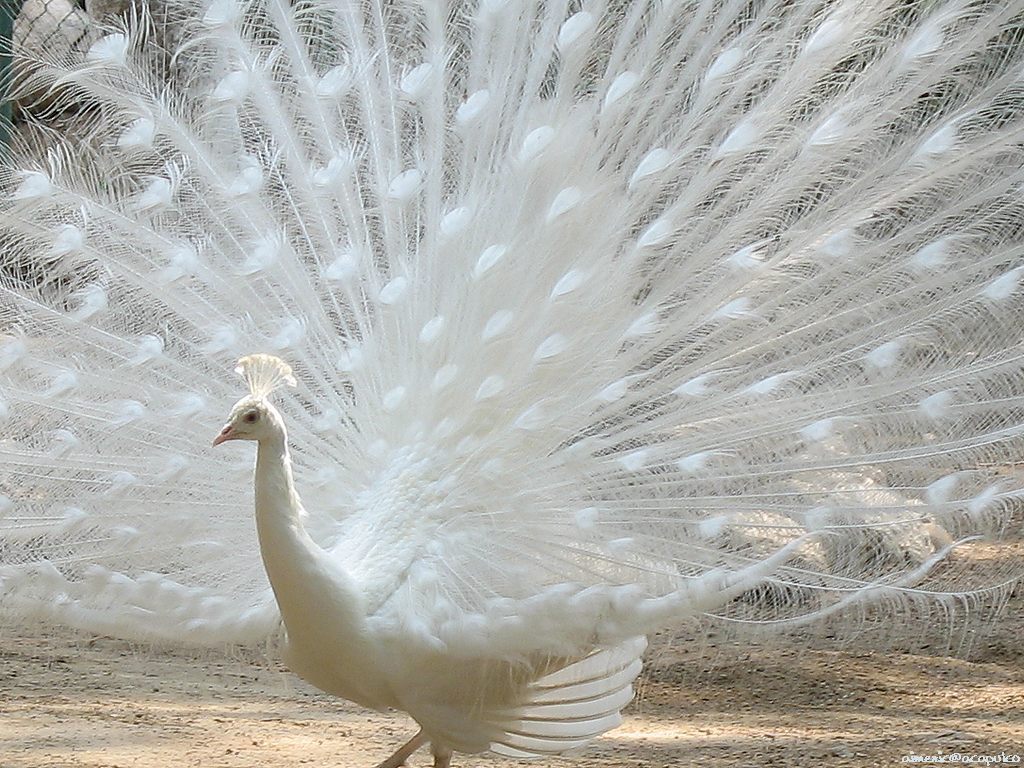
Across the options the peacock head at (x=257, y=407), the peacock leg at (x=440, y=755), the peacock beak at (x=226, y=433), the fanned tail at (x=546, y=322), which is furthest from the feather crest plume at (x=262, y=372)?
the peacock leg at (x=440, y=755)

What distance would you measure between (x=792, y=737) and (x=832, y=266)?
1.52m

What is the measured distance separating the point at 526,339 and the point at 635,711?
5.88ft

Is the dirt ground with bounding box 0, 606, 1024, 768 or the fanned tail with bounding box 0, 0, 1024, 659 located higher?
the fanned tail with bounding box 0, 0, 1024, 659

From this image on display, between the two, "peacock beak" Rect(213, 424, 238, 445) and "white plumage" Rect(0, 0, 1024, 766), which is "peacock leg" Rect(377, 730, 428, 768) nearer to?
"white plumage" Rect(0, 0, 1024, 766)

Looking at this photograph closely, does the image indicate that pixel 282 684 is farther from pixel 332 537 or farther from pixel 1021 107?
pixel 1021 107

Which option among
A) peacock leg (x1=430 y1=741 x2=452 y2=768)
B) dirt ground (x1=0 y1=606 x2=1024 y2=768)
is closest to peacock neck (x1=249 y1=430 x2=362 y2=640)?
peacock leg (x1=430 y1=741 x2=452 y2=768)

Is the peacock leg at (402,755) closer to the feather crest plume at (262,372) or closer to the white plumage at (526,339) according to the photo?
the white plumage at (526,339)

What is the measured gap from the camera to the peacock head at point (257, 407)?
263cm

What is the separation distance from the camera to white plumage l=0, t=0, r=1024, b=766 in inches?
120

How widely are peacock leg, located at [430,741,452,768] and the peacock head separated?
1.01 meters

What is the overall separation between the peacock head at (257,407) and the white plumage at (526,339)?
0.12 metres

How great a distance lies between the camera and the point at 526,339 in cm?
315

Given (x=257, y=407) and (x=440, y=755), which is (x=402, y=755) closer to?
(x=440, y=755)

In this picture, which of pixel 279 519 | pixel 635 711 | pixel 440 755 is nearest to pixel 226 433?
pixel 279 519
